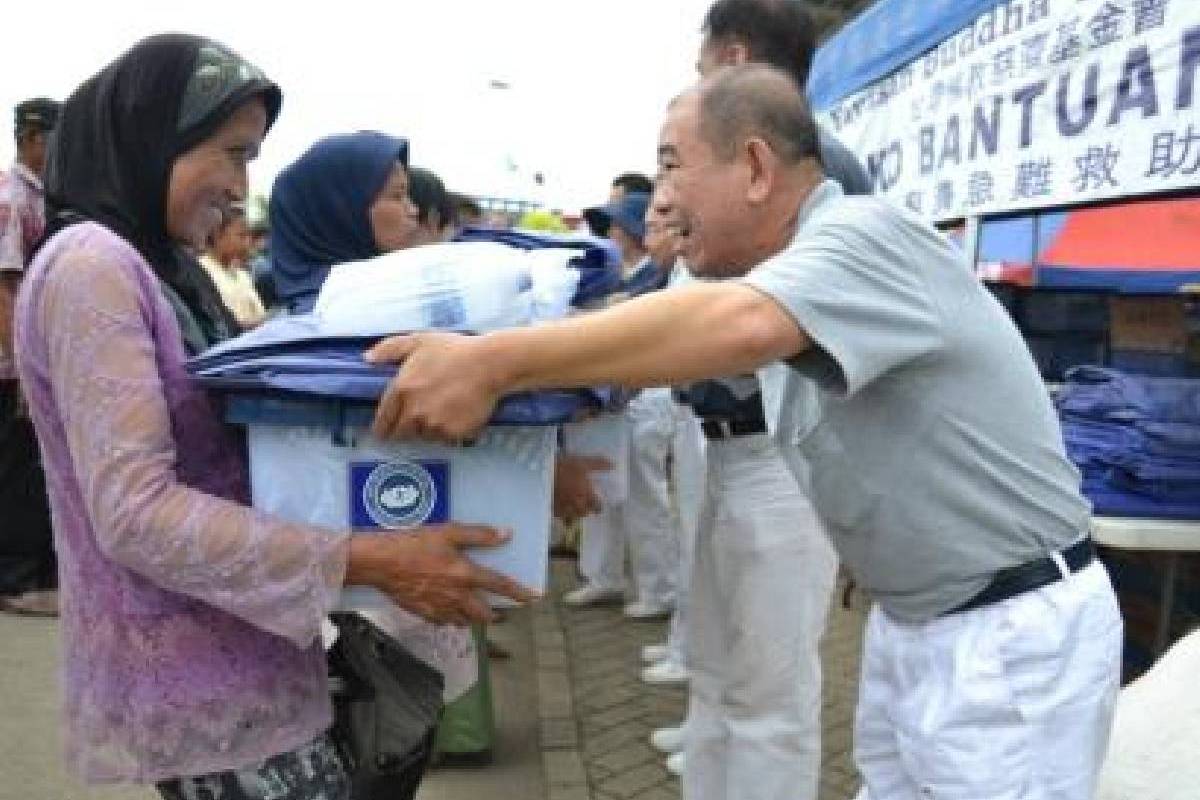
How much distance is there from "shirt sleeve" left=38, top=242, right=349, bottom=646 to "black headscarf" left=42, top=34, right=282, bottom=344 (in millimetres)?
230

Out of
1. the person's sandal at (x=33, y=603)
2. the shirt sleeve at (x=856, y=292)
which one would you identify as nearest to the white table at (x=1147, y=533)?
the shirt sleeve at (x=856, y=292)

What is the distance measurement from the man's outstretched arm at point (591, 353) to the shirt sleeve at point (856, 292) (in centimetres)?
3

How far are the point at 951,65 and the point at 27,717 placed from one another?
4607 mm

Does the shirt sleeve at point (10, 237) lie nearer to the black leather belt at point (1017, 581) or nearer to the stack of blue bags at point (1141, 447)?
the stack of blue bags at point (1141, 447)

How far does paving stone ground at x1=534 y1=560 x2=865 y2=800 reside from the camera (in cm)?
357

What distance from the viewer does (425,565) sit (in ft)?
4.36

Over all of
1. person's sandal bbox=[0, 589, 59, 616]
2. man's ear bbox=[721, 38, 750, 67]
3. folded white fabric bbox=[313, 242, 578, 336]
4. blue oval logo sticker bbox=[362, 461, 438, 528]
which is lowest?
person's sandal bbox=[0, 589, 59, 616]

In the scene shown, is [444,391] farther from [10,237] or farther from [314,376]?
[10,237]

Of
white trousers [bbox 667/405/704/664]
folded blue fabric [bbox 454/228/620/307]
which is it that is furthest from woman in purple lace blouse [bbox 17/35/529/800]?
white trousers [bbox 667/405/704/664]

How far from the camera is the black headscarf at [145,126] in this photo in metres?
1.52

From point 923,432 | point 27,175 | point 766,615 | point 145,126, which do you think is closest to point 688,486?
point 766,615

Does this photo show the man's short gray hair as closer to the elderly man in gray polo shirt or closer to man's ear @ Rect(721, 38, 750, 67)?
the elderly man in gray polo shirt

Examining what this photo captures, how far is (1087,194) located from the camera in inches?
150

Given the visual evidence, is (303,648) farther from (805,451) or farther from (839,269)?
(839,269)
